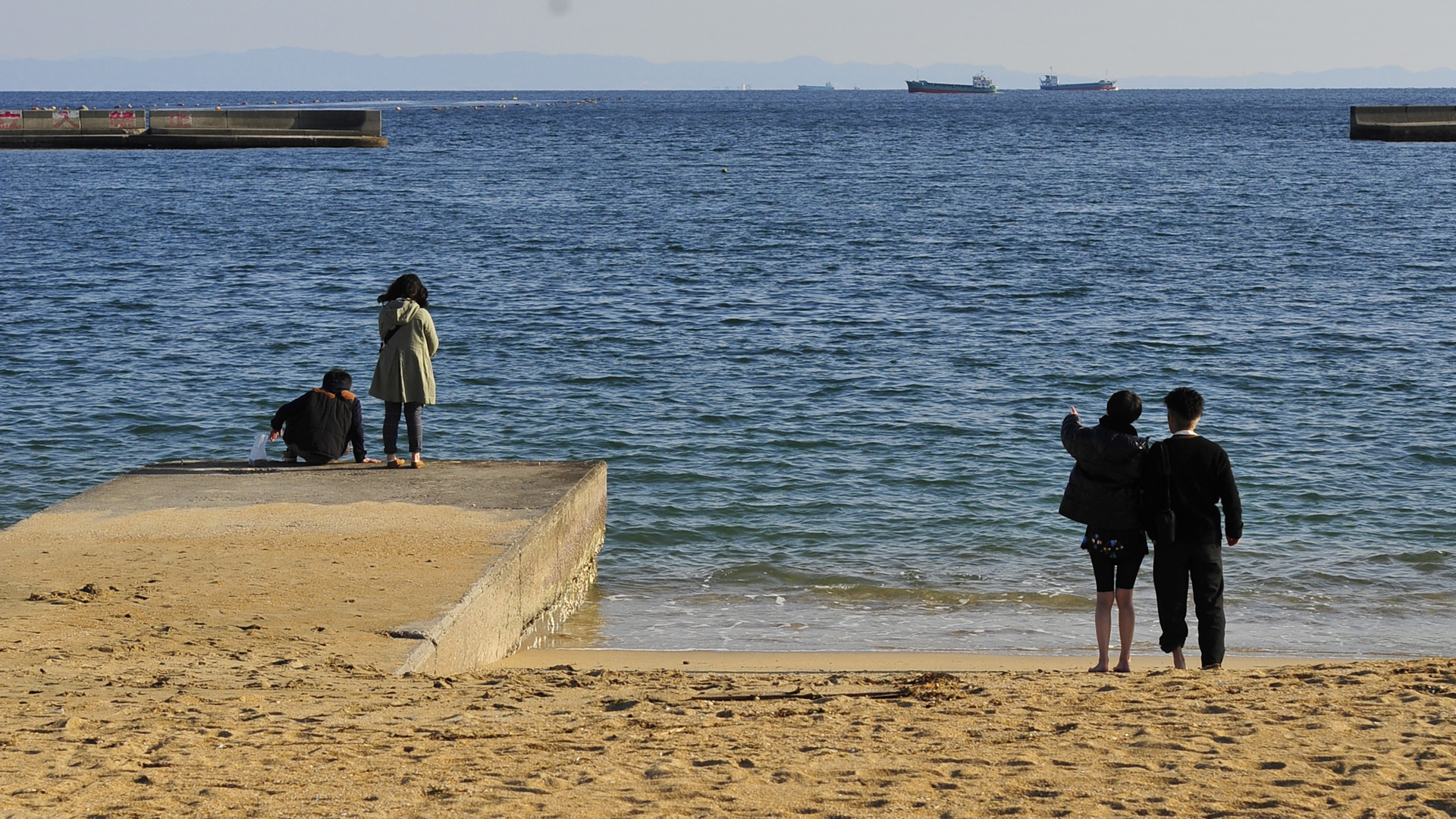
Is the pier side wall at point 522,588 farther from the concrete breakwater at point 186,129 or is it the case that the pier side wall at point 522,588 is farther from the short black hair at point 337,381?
the concrete breakwater at point 186,129

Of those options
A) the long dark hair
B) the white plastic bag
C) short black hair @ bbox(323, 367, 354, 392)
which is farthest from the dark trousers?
the white plastic bag

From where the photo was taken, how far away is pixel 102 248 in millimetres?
31938

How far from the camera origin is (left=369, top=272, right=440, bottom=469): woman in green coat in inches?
369

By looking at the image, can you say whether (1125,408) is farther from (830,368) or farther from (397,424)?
(830,368)

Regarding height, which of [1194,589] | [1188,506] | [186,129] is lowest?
[1194,589]

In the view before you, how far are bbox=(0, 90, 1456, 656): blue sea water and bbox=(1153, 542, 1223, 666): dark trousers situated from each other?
177 cm

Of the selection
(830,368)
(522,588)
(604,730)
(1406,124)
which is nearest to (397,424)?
(522,588)

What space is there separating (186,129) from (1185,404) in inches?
2905

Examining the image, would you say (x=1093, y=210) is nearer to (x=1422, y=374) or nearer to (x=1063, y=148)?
(x=1422, y=374)

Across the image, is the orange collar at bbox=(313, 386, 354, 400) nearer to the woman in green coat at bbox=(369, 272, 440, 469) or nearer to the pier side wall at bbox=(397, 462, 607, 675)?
the woman in green coat at bbox=(369, 272, 440, 469)

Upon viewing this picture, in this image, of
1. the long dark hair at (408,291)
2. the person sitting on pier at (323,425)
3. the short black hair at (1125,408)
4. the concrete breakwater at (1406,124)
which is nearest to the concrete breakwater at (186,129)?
the concrete breakwater at (1406,124)

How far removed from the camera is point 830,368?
731 inches

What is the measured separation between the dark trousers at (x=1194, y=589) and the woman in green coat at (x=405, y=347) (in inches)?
196

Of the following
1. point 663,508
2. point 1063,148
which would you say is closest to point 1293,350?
point 663,508
